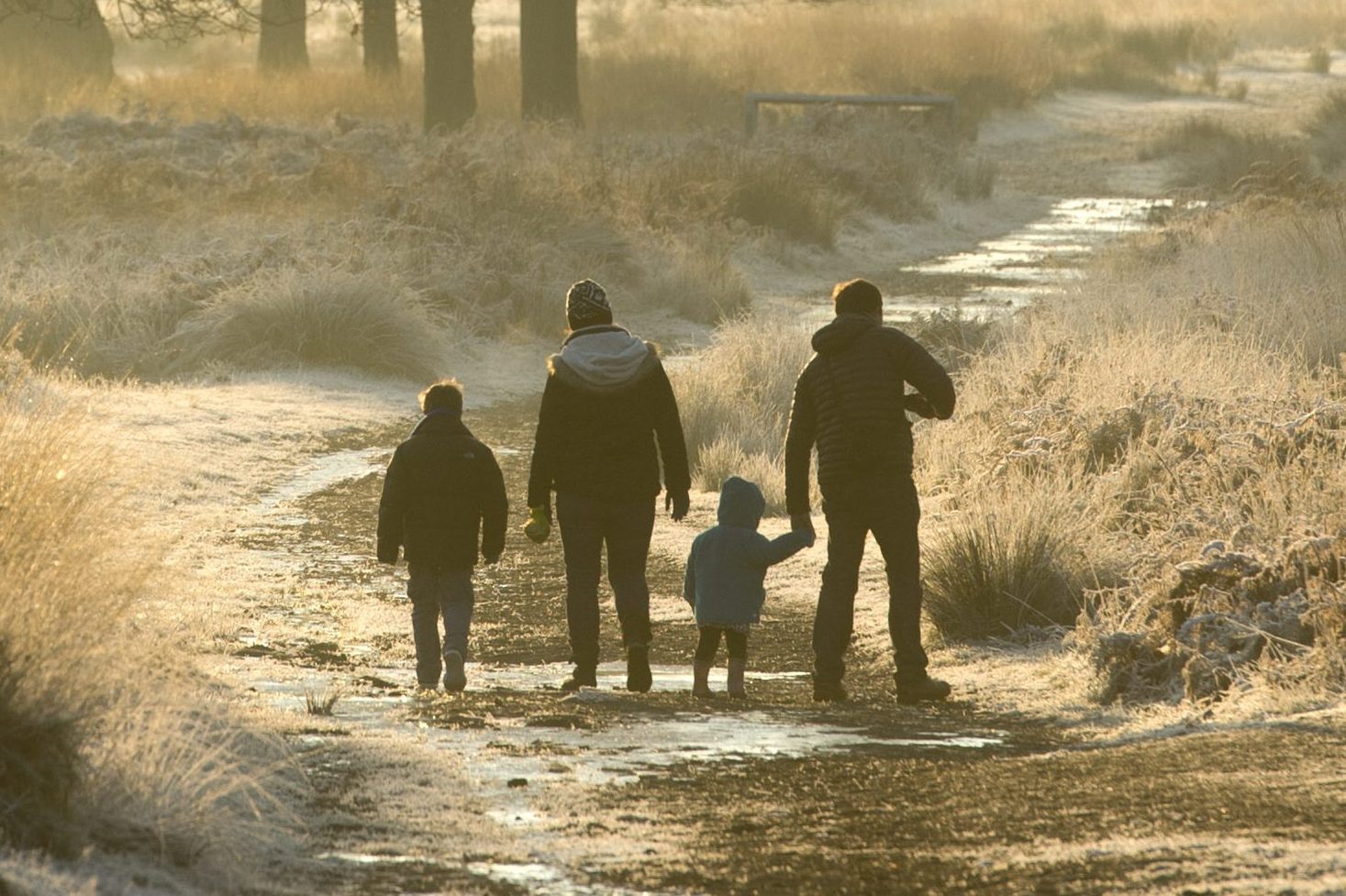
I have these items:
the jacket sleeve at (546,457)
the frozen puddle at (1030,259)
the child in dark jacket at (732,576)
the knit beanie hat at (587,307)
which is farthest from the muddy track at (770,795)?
the frozen puddle at (1030,259)

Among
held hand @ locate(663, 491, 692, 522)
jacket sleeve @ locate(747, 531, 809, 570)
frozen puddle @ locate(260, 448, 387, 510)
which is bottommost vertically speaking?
frozen puddle @ locate(260, 448, 387, 510)

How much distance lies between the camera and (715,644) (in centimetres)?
809

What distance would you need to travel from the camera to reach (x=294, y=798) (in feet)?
18.7

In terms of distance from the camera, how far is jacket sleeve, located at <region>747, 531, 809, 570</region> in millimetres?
7930

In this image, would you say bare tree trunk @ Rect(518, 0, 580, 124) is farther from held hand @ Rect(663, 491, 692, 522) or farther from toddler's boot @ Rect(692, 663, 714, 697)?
toddler's boot @ Rect(692, 663, 714, 697)

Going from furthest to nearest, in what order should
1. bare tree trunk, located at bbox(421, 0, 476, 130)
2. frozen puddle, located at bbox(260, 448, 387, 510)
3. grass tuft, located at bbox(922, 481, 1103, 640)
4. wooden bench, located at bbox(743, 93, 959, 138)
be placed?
wooden bench, located at bbox(743, 93, 959, 138) → bare tree trunk, located at bbox(421, 0, 476, 130) → frozen puddle, located at bbox(260, 448, 387, 510) → grass tuft, located at bbox(922, 481, 1103, 640)

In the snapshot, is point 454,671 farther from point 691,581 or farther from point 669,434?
point 669,434

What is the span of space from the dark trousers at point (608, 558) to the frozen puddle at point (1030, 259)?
10.8 metres

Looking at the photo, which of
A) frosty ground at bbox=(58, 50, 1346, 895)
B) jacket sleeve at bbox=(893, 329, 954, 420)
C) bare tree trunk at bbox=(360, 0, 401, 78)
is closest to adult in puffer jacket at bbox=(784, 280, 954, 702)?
jacket sleeve at bbox=(893, 329, 954, 420)

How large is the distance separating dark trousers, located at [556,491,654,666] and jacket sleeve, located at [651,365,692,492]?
0.47 feet

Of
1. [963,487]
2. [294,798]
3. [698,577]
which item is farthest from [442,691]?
[963,487]

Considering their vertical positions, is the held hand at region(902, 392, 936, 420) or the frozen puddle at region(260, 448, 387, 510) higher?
the held hand at region(902, 392, 936, 420)

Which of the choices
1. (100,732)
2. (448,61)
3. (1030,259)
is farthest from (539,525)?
(448,61)

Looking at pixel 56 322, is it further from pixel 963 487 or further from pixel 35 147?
pixel 963 487
